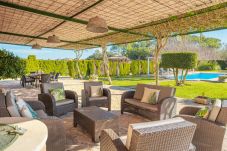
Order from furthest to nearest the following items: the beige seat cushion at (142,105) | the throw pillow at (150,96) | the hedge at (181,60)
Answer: the hedge at (181,60), the throw pillow at (150,96), the beige seat cushion at (142,105)

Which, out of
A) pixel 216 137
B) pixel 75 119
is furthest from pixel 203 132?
pixel 75 119

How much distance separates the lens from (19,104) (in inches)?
126

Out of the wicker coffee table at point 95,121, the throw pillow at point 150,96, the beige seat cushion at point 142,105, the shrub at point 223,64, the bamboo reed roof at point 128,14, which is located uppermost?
the bamboo reed roof at point 128,14

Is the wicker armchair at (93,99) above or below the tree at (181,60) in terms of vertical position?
below

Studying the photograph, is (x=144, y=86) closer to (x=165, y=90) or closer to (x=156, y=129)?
(x=165, y=90)

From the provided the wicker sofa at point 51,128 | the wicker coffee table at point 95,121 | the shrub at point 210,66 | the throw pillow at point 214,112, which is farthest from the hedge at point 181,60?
the shrub at point 210,66

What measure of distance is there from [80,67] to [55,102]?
1344 cm

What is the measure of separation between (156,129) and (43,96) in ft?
12.6

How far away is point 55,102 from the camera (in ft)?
15.8

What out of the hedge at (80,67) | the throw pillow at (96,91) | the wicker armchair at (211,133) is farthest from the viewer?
the hedge at (80,67)

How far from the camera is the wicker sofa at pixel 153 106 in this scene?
172 inches

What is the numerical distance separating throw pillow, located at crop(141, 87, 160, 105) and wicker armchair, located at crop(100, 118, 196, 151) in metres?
2.87

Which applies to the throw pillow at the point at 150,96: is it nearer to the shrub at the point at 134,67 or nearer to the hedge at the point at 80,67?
the hedge at the point at 80,67

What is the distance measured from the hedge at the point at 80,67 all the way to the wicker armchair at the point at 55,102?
12.7 metres
